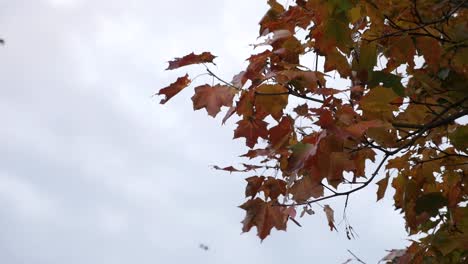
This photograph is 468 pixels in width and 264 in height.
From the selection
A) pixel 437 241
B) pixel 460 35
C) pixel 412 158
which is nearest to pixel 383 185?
pixel 412 158

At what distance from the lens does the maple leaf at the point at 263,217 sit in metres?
2.08

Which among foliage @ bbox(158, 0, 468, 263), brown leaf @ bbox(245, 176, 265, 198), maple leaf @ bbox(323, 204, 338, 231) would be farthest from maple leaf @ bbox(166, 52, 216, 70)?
maple leaf @ bbox(323, 204, 338, 231)

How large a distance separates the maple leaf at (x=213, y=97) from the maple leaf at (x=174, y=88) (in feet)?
0.28

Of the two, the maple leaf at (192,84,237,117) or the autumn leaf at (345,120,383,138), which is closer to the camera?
the autumn leaf at (345,120,383,138)

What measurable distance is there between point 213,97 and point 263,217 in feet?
1.98

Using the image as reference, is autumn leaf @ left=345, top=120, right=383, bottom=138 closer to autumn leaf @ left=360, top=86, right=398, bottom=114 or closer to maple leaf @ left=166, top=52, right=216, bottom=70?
autumn leaf @ left=360, top=86, right=398, bottom=114

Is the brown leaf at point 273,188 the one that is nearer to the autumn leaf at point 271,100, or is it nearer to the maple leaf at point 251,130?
the maple leaf at point 251,130

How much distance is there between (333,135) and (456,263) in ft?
4.99

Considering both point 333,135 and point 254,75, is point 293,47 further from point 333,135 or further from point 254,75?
point 333,135

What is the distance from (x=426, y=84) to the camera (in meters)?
2.28

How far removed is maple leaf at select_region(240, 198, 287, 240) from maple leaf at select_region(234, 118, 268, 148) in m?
0.27

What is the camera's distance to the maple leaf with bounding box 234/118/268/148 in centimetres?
212

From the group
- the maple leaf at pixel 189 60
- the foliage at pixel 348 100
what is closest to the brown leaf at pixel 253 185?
the foliage at pixel 348 100

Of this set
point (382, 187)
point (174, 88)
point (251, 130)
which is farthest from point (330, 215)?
point (174, 88)
